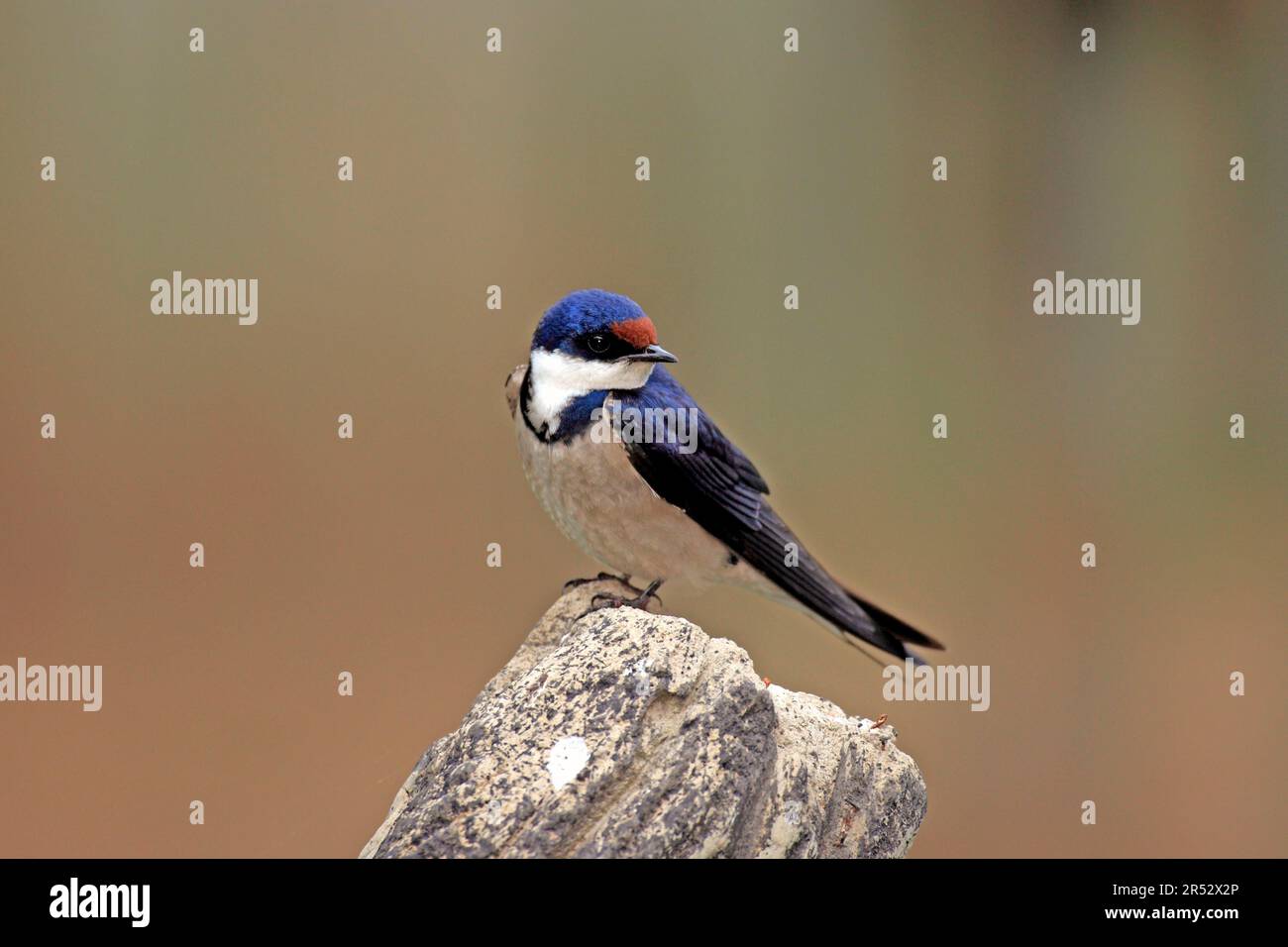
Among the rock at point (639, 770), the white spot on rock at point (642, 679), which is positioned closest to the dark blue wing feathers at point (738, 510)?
the rock at point (639, 770)

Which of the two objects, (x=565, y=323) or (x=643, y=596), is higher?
(x=565, y=323)

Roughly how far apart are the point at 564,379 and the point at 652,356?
0.20 m

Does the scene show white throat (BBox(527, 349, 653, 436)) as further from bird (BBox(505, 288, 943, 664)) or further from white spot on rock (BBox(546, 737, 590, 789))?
white spot on rock (BBox(546, 737, 590, 789))

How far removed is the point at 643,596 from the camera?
272 centimetres

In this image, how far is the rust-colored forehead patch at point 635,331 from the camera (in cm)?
254

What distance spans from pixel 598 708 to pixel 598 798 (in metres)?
0.14

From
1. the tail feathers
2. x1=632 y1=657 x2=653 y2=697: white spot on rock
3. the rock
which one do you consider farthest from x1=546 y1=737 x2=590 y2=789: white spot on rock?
the tail feathers

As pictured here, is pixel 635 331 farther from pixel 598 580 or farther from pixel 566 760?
pixel 566 760

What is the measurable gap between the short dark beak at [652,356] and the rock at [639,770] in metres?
0.56

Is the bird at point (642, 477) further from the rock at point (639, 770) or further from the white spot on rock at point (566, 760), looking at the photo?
the white spot on rock at point (566, 760)

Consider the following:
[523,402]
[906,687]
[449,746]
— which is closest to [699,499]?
[523,402]

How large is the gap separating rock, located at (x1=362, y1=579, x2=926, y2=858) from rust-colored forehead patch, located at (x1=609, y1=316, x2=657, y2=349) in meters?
0.60

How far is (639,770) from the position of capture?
1.86 meters

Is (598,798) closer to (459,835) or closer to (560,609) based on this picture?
(459,835)
